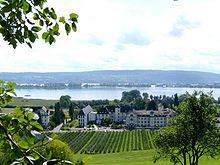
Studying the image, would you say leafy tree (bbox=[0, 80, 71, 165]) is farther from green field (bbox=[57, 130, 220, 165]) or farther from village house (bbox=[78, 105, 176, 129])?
village house (bbox=[78, 105, 176, 129])

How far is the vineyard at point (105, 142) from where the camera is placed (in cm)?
4862

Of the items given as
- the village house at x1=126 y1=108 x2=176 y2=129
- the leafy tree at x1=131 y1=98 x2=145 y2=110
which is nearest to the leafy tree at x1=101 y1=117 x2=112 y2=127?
the village house at x1=126 y1=108 x2=176 y2=129

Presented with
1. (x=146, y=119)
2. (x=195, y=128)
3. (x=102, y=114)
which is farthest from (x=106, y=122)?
(x=195, y=128)

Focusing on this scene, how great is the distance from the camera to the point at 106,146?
169 ft

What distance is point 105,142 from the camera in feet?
182

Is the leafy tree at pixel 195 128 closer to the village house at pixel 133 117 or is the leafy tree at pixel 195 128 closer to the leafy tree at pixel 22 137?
the leafy tree at pixel 22 137

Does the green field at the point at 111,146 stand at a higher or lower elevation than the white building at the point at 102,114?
lower

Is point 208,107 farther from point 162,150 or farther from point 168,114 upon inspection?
point 168,114

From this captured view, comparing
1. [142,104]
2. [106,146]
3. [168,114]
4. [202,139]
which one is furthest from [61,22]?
[142,104]

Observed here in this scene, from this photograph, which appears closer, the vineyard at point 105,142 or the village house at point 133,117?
the vineyard at point 105,142

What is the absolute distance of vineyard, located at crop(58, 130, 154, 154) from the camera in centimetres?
4862

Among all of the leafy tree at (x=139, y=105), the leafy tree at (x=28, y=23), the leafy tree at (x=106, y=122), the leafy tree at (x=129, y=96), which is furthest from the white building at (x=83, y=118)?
the leafy tree at (x=28, y=23)

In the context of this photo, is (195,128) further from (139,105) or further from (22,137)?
(139,105)

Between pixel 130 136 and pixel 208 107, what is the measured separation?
45.5 meters
